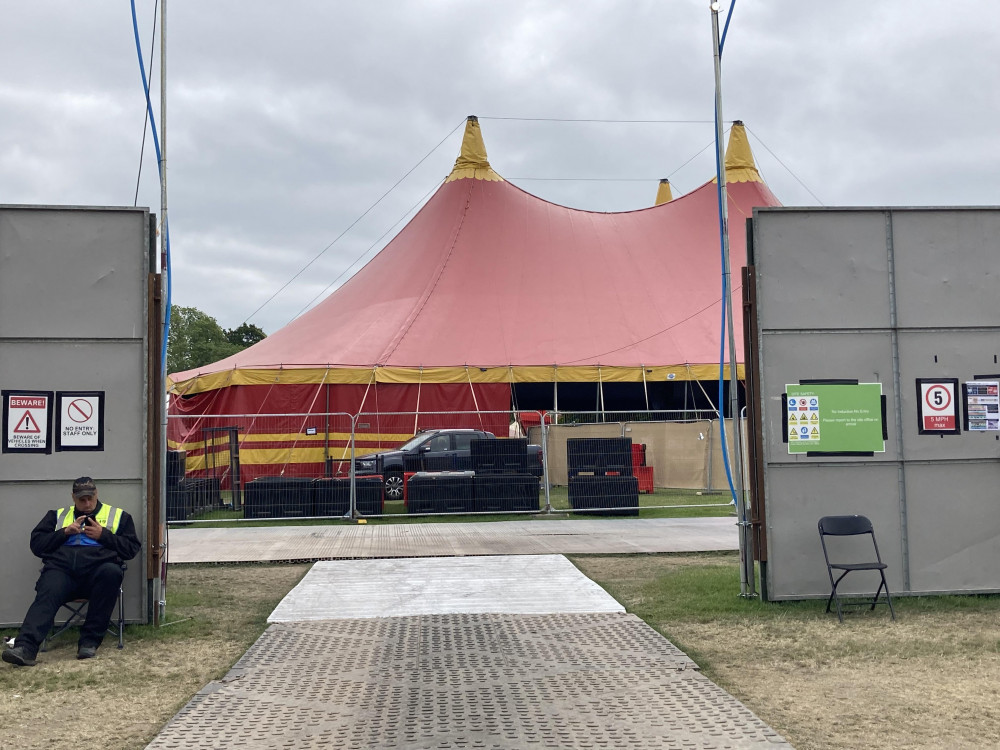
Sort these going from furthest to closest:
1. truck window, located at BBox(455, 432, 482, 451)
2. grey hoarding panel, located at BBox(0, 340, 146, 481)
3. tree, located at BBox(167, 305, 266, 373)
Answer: tree, located at BBox(167, 305, 266, 373), truck window, located at BBox(455, 432, 482, 451), grey hoarding panel, located at BBox(0, 340, 146, 481)

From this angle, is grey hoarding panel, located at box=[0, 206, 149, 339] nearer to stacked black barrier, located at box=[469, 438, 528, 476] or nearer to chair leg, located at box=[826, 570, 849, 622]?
chair leg, located at box=[826, 570, 849, 622]

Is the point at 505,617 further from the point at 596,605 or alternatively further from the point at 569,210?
the point at 569,210

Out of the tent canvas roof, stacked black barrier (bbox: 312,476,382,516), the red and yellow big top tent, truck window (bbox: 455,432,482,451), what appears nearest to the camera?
stacked black barrier (bbox: 312,476,382,516)

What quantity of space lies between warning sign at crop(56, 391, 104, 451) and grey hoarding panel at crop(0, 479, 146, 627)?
0.30 metres

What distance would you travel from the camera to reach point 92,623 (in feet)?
22.4

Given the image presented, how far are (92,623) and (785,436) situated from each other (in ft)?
18.2

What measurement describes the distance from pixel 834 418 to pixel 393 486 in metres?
11.6

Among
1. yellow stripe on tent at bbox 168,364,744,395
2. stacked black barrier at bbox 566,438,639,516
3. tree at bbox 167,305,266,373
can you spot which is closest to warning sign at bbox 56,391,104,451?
stacked black barrier at bbox 566,438,639,516

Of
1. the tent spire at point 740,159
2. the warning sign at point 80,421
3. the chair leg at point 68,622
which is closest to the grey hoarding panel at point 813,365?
the warning sign at point 80,421

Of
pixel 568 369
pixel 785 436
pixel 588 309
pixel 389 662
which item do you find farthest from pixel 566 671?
pixel 588 309

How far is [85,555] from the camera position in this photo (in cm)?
699

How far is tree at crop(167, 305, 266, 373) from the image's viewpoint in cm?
7700

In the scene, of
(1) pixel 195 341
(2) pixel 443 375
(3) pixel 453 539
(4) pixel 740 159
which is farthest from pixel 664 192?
(1) pixel 195 341

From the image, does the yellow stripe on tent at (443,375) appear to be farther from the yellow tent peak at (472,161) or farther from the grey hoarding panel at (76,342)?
the grey hoarding panel at (76,342)
